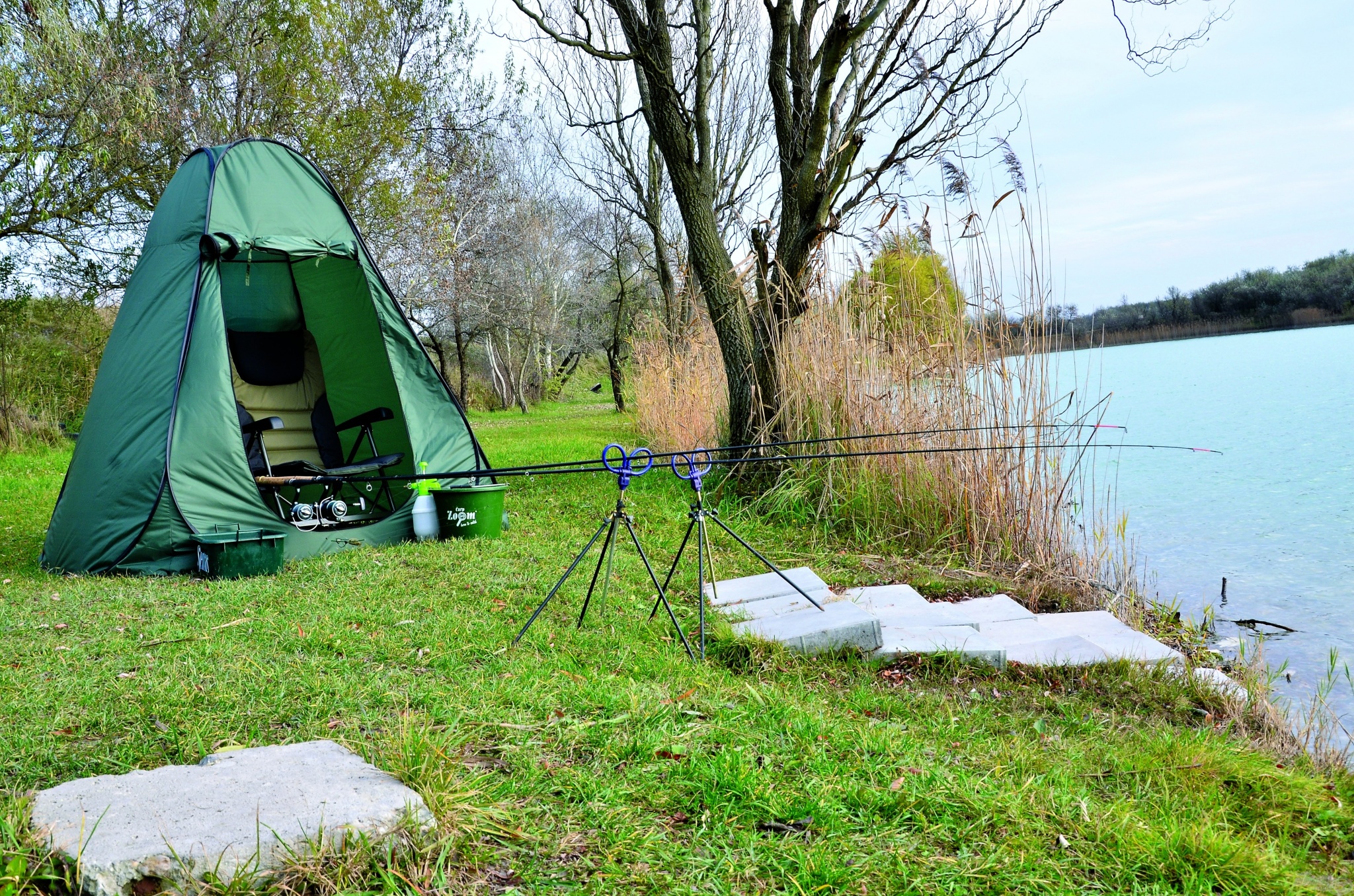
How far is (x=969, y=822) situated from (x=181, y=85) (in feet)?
37.4

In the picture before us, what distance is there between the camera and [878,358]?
529cm

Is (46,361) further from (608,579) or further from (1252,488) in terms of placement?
Result: (1252,488)

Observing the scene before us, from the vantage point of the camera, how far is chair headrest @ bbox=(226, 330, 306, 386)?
229 inches

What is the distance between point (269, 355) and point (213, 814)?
4899 millimetres

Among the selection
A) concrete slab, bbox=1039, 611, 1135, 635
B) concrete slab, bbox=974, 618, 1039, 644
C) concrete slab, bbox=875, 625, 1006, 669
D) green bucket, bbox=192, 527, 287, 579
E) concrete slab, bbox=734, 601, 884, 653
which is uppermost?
green bucket, bbox=192, 527, 287, 579

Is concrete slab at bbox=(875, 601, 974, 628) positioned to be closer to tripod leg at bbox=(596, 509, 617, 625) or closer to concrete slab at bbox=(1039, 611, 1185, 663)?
concrete slab at bbox=(1039, 611, 1185, 663)

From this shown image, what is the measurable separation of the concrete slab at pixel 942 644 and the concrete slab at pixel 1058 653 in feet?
0.23

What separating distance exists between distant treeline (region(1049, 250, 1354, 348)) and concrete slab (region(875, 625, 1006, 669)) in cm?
476

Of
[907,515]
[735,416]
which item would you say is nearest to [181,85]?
[735,416]

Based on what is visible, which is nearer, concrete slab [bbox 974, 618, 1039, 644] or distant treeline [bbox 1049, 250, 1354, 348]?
concrete slab [bbox 974, 618, 1039, 644]

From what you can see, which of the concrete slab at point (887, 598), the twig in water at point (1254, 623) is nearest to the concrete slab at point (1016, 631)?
the concrete slab at point (887, 598)

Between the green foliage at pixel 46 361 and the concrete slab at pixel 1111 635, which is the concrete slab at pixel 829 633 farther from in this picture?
the green foliage at pixel 46 361

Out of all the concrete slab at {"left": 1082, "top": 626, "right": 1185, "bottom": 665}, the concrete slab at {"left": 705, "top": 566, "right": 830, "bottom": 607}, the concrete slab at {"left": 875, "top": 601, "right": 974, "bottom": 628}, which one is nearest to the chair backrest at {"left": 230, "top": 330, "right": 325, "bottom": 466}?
the concrete slab at {"left": 705, "top": 566, "right": 830, "bottom": 607}

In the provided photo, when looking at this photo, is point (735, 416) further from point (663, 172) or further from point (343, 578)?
point (663, 172)
